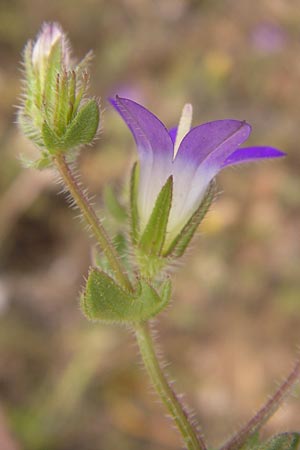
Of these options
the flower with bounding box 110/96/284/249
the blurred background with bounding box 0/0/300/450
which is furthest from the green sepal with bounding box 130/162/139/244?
the blurred background with bounding box 0/0/300/450

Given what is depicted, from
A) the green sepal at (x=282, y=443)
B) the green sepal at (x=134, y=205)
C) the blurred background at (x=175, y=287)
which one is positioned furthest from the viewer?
the blurred background at (x=175, y=287)

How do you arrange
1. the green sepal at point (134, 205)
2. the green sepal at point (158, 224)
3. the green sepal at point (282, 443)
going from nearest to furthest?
1. the green sepal at point (282, 443)
2. the green sepal at point (158, 224)
3. the green sepal at point (134, 205)

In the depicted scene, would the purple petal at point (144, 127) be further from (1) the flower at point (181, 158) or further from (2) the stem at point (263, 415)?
(2) the stem at point (263, 415)

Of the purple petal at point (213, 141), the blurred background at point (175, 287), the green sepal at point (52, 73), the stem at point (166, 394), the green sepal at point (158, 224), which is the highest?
the green sepal at point (52, 73)

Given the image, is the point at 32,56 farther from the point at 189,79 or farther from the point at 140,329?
the point at 189,79

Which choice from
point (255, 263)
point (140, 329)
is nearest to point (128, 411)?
point (255, 263)

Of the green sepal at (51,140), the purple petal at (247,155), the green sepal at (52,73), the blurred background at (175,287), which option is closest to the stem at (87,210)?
the green sepal at (51,140)
